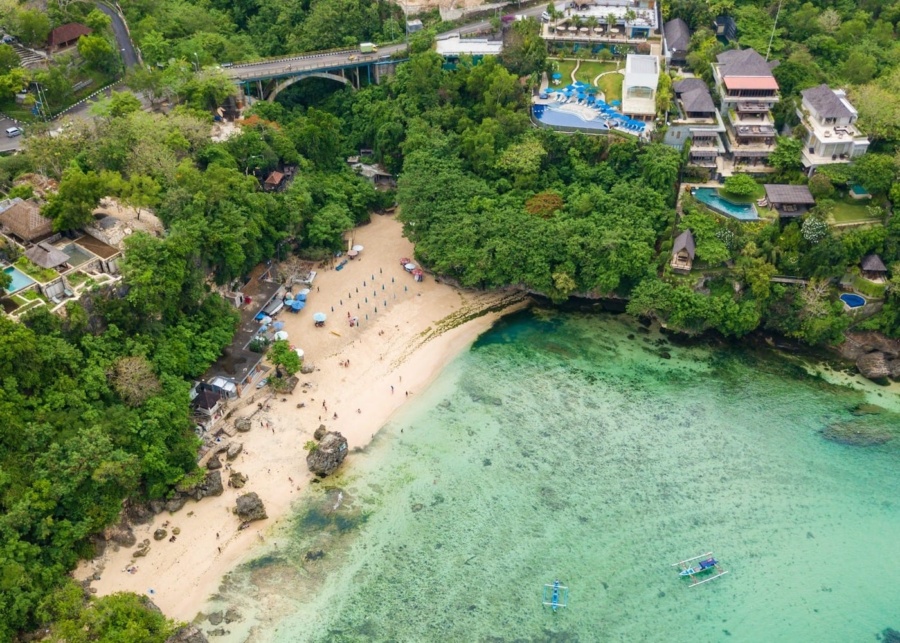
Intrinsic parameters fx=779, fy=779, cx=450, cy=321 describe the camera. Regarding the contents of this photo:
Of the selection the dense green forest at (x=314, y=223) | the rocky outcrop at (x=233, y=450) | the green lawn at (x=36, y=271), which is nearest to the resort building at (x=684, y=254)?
the dense green forest at (x=314, y=223)

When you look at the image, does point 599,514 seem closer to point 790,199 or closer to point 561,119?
point 790,199

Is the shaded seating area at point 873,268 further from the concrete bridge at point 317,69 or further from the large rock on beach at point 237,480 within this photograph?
the large rock on beach at point 237,480

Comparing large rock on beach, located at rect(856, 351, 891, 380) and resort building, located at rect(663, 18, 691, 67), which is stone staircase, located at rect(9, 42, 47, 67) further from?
large rock on beach, located at rect(856, 351, 891, 380)

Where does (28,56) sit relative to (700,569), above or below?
above

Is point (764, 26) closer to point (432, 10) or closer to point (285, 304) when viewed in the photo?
point (432, 10)

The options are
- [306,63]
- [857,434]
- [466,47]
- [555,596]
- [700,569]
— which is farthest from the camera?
[466,47]

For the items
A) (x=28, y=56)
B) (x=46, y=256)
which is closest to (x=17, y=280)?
(x=46, y=256)

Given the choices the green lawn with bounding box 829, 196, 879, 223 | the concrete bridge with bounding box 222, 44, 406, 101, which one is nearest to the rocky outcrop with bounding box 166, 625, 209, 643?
the concrete bridge with bounding box 222, 44, 406, 101
